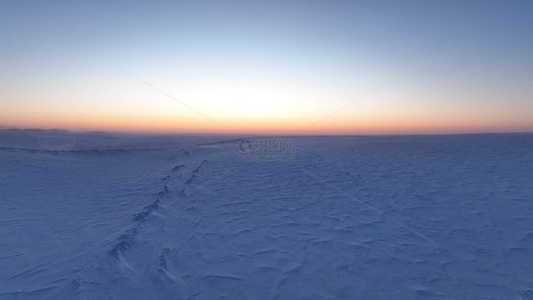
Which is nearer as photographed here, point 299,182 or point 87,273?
point 87,273

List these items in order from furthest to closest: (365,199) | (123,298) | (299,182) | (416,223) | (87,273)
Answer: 1. (299,182)
2. (365,199)
3. (416,223)
4. (87,273)
5. (123,298)

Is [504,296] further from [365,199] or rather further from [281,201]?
[281,201]

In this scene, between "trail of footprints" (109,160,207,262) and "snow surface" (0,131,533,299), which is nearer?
"snow surface" (0,131,533,299)

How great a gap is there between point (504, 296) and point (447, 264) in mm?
951

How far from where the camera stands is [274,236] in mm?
6504

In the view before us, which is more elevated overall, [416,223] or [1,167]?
[1,167]

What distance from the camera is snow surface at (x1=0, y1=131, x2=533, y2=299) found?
4.55 m

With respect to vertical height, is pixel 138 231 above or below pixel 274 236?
above

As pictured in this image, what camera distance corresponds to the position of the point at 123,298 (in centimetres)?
421

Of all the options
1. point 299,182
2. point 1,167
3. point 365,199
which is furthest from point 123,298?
point 1,167

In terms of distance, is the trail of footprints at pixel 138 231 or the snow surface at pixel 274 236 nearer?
the snow surface at pixel 274 236

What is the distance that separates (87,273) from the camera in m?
4.83

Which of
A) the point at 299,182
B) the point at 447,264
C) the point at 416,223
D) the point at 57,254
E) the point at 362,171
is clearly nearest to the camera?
the point at 447,264

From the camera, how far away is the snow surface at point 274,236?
4.55 meters
